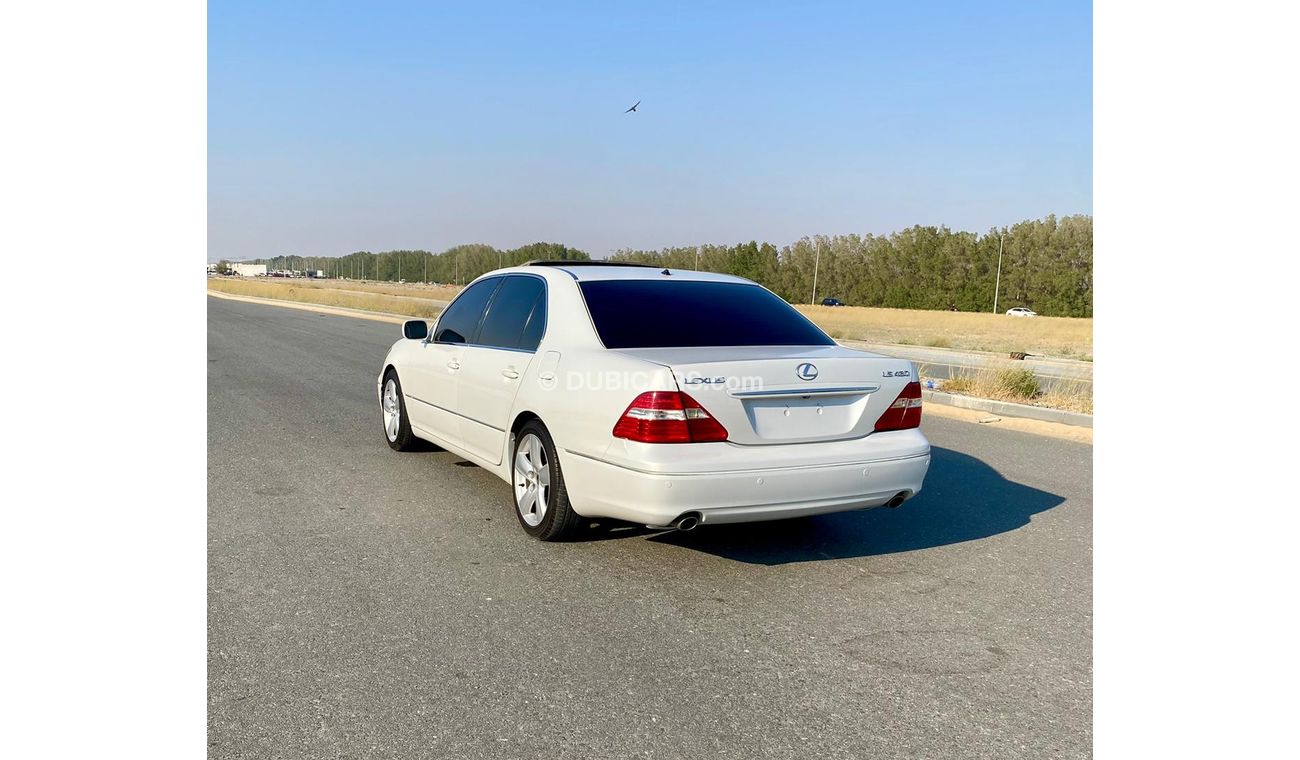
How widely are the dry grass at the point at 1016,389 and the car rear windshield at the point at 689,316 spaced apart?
7.51m

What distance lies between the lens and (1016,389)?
1307 cm

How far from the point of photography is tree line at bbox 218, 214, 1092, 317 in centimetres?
7262

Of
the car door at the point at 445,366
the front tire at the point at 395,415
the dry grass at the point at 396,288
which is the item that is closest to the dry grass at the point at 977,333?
the front tire at the point at 395,415

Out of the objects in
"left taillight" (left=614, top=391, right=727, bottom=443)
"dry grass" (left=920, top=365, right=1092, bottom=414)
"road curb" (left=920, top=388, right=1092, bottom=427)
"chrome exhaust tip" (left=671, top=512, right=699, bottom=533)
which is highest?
"left taillight" (left=614, top=391, right=727, bottom=443)

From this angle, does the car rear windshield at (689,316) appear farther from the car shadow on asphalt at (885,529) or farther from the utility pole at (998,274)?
the utility pole at (998,274)

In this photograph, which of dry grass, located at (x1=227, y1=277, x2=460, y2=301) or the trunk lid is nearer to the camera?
the trunk lid

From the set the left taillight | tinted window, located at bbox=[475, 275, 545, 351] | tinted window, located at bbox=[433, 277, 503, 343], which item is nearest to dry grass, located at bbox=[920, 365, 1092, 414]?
tinted window, located at bbox=[433, 277, 503, 343]

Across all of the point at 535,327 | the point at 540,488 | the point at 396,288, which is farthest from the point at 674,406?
the point at 396,288

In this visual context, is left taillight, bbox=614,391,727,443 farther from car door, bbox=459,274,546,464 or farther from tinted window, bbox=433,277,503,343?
tinted window, bbox=433,277,503,343

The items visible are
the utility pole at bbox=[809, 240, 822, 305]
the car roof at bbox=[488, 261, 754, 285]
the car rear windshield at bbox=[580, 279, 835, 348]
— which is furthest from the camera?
the utility pole at bbox=[809, 240, 822, 305]

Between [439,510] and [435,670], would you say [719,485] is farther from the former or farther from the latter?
[439,510]

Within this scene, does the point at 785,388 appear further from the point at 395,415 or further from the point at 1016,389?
the point at 1016,389

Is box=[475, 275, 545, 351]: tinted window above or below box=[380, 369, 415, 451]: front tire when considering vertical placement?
above

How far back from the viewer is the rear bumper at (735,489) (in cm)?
448
